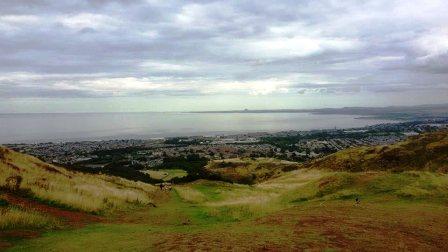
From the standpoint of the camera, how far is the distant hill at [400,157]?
1841 inches

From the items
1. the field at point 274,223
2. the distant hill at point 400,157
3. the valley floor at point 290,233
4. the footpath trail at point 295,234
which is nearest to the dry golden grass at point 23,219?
the field at point 274,223

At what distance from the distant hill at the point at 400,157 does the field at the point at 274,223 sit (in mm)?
19057

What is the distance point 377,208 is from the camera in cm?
2195

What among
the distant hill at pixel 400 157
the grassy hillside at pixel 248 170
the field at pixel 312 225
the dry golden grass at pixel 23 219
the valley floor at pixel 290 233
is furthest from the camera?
the grassy hillside at pixel 248 170

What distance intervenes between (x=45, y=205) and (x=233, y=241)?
11445 mm

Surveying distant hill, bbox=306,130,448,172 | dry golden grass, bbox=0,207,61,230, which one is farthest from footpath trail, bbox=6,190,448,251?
distant hill, bbox=306,130,448,172

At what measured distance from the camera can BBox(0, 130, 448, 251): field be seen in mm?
13211

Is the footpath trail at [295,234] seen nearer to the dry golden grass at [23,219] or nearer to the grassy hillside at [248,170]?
the dry golden grass at [23,219]

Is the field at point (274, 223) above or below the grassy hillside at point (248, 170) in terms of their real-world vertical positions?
above

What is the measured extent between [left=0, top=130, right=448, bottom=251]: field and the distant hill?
62.5ft

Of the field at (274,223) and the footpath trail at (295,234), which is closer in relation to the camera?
the footpath trail at (295,234)

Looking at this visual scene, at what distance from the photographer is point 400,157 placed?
5316 cm

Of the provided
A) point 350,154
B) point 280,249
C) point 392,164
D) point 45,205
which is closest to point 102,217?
point 45,205

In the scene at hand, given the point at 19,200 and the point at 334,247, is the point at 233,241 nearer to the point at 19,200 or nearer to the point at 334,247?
the point at 334,247
